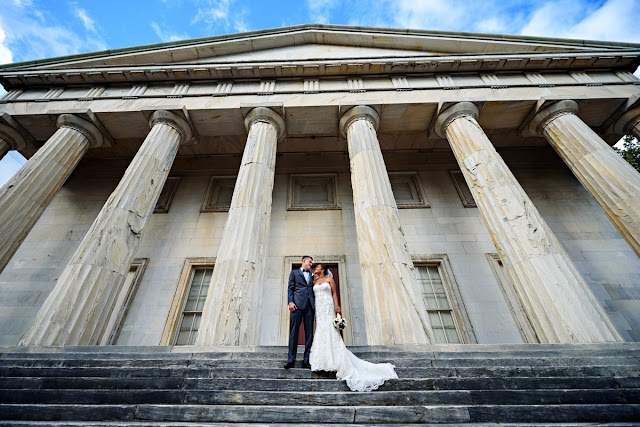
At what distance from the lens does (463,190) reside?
1289cm

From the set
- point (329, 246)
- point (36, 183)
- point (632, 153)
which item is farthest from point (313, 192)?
point (632, 153)

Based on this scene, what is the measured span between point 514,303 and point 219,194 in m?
12.3

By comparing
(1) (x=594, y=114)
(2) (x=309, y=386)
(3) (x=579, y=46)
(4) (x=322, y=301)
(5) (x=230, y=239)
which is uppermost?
(3) (x=579, y=46)

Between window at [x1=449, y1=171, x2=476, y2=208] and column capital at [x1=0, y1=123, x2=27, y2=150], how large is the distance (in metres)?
17.8

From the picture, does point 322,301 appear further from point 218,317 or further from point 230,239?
point 230,239

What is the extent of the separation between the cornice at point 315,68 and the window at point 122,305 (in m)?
7.37

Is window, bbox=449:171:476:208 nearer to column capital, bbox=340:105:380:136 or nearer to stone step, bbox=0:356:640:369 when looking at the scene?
column capital, bbox=340:105:380:136

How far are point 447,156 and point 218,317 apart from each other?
41.1ft

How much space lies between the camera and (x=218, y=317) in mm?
5898

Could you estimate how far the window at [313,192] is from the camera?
41.7 feet

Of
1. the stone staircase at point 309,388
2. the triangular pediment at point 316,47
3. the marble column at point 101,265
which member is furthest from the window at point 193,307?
the triangular pediment at point 316,47

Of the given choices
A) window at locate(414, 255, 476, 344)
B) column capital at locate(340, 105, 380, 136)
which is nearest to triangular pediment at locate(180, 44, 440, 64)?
column capital at locate(340, 105, 380, 136)

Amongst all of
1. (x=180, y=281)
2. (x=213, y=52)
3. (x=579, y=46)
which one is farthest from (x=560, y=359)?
(x=213, y=52)

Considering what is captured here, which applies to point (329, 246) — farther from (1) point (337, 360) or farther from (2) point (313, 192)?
(1) point (337, 360)
